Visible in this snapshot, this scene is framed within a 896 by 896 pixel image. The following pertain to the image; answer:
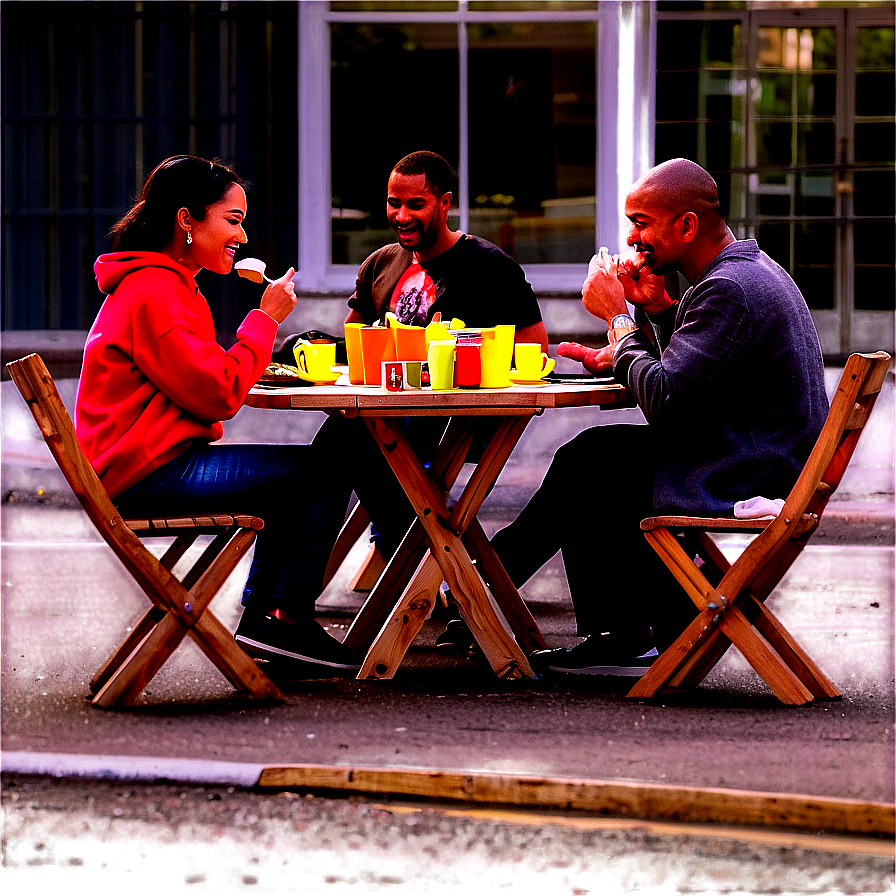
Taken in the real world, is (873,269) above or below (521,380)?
above

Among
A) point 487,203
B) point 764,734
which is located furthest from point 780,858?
point 487,203

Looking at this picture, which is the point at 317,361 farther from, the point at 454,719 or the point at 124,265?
the point at 454,719

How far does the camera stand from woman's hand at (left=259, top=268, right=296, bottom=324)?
4965 mm

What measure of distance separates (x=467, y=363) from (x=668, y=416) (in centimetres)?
64

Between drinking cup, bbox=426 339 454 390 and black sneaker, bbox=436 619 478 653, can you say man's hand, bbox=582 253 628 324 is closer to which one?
drinking cup, bbox=426 339 454 390

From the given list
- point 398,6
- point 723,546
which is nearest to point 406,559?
point 723,546

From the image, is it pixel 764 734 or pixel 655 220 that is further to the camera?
pixel 655 220

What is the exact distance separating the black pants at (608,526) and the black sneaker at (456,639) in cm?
63

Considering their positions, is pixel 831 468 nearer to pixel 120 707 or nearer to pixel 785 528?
pixel 785 528

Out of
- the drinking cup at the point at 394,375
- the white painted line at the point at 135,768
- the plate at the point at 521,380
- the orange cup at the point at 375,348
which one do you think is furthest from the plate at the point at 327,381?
the white painted line at the point at 135,768

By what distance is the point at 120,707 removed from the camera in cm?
470

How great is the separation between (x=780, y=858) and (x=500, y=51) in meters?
8.47

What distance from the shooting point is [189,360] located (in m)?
4.61

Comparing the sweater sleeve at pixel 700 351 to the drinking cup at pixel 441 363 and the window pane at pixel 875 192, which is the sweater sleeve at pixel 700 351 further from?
the window pane at pixel 875 192
